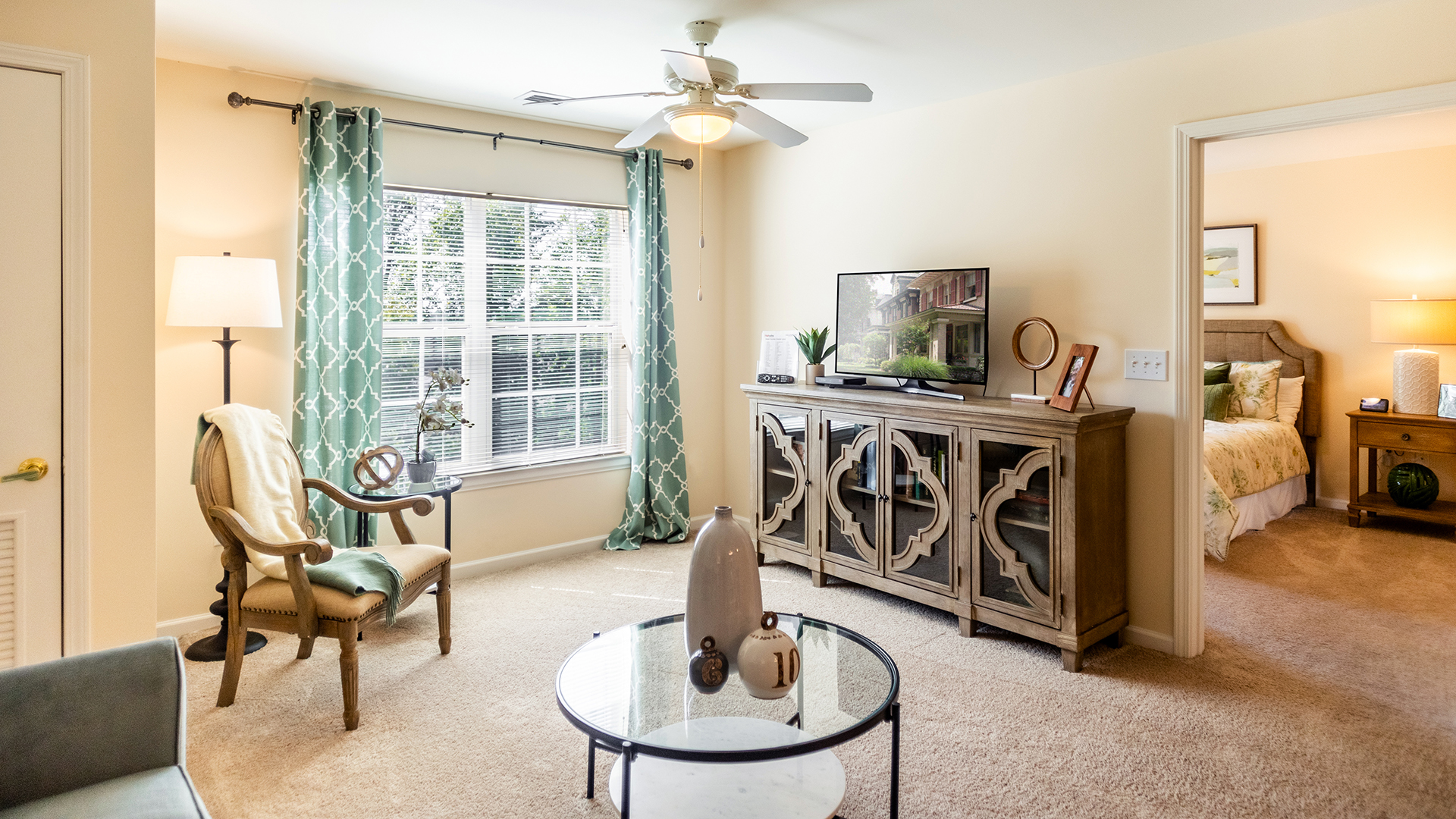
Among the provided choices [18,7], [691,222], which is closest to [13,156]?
[18,7]

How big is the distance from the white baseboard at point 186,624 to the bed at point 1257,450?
474 centimetres

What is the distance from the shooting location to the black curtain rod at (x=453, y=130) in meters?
3.36

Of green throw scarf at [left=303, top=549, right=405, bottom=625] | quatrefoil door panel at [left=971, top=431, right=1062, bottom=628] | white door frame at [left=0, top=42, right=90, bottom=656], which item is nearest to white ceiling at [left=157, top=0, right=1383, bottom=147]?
white door frame at [left=0, top=42, right=90, bottom=656]

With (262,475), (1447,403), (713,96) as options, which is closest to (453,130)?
(713,96)

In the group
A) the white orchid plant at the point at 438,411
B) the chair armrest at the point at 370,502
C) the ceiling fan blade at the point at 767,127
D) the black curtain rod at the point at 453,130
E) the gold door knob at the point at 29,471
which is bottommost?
the chair armrest at the point at 370,502

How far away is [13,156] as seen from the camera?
2092 millimetres

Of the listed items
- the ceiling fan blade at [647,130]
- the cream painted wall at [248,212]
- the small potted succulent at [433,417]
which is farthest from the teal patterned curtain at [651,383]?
the ceiling fan blade at [647,130]

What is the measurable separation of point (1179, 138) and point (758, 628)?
2478mm

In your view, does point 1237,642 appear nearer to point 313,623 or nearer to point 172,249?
point 313,623

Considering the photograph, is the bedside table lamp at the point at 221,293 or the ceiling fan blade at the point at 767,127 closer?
the ceiling fan blade at the point at 767,127

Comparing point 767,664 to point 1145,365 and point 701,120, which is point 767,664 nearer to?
point 701,120

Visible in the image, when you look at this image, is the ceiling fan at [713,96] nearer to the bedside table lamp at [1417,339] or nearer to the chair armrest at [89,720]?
the chair armrest at [89,720]

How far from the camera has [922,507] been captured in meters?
3.49

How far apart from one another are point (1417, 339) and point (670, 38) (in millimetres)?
4828
